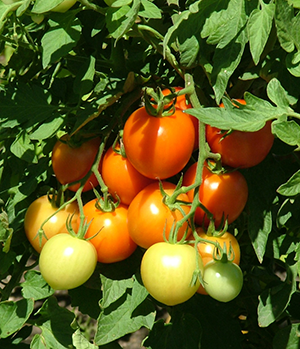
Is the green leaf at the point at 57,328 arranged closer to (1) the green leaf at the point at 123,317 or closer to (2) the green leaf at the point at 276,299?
(1) the green leaf at the point at 123,317

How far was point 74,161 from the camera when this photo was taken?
2.86 ft

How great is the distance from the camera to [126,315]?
88cm

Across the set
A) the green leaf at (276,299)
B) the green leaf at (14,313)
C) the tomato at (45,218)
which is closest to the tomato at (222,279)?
the green leaf at (276,299)

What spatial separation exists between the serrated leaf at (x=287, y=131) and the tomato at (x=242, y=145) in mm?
110

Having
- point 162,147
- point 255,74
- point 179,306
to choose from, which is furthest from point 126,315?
point 255,74

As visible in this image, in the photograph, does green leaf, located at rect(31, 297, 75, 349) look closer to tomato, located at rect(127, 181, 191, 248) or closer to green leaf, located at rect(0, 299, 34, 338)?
green leaf, located at rect(0, 299, 34, 338)

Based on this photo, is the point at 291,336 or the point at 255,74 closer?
the point at 255,74

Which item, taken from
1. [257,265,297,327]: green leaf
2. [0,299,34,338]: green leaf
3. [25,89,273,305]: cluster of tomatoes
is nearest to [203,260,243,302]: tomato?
[25,89,273,305]: cluster of tomatoes

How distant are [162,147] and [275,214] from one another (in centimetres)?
27

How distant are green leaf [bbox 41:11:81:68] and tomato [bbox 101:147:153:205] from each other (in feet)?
0.64

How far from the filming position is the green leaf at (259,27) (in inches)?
26.9

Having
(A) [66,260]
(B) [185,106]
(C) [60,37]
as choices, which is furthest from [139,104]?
(A) [66,260]

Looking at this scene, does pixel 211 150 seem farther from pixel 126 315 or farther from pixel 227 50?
pixel 126 315

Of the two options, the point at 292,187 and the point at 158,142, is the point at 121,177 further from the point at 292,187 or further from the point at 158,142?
the point at 292,187
